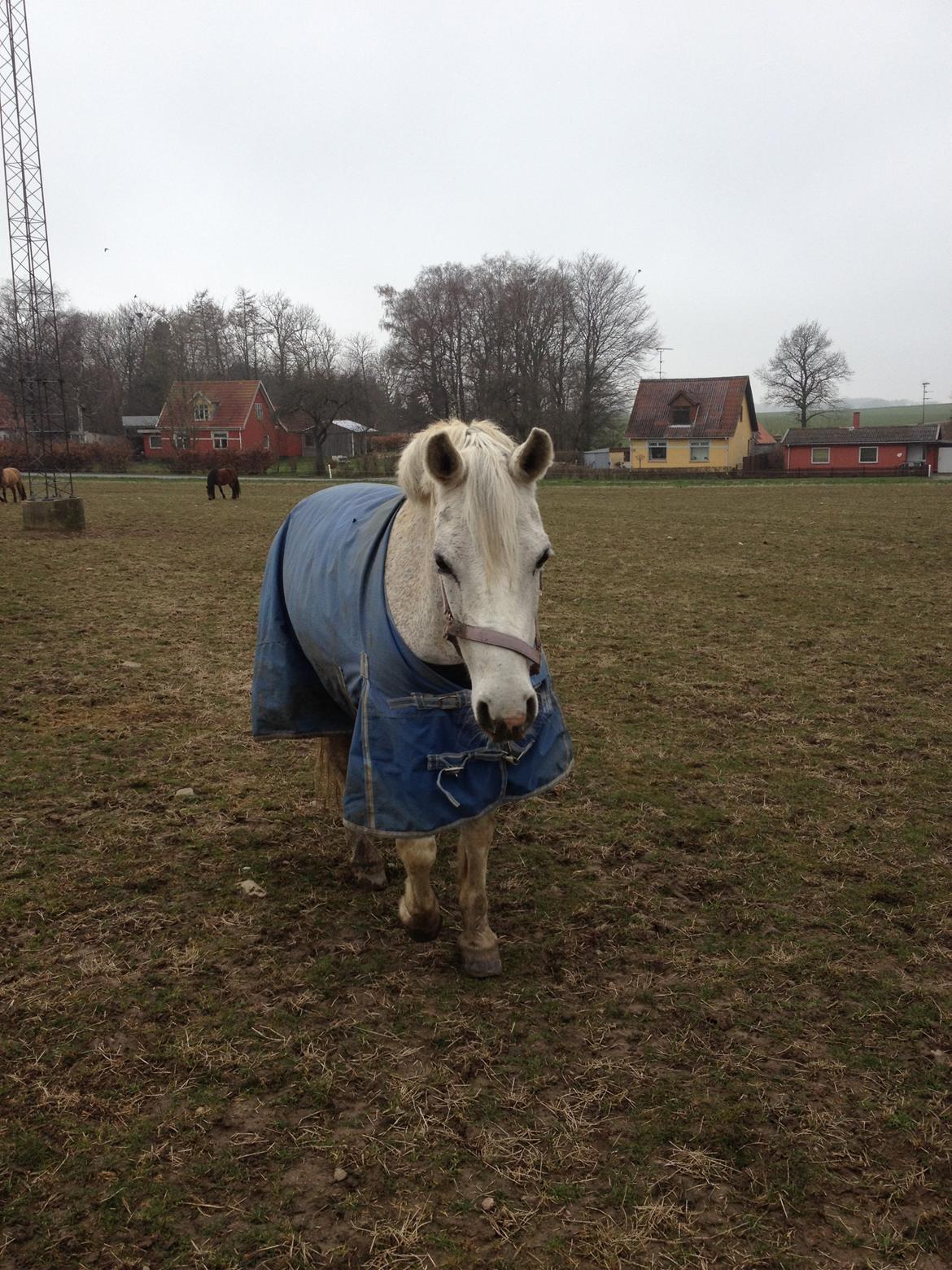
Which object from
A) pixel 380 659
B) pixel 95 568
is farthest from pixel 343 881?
pixel 95 568

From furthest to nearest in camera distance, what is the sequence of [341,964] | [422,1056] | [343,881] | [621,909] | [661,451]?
[661,451]
[343,881]
[621,909]
[341,964]
[422,1056]

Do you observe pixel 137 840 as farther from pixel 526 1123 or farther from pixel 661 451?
pixel 661 451

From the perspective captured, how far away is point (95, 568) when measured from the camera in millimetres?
11977

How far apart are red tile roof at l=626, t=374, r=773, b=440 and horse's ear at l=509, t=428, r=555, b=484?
54269mm

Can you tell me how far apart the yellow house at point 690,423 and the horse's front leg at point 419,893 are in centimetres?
5227

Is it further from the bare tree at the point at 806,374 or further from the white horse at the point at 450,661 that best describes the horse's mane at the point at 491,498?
the bare tree at the point at 806,374

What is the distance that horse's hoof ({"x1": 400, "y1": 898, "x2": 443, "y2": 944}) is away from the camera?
311 cm

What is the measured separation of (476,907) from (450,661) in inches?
37.5

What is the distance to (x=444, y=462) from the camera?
8.25 ft

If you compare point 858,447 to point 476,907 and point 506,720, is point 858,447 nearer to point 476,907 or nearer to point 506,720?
point 476,907

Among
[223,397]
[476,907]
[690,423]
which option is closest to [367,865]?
[476,907]

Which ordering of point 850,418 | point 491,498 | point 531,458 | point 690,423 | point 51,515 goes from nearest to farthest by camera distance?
point 491,498 < point 531,458 < point 51,515 < point 690,423 < point 850,418

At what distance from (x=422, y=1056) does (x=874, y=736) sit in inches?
157

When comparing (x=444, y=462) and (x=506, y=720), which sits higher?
(x=444, y=462)
